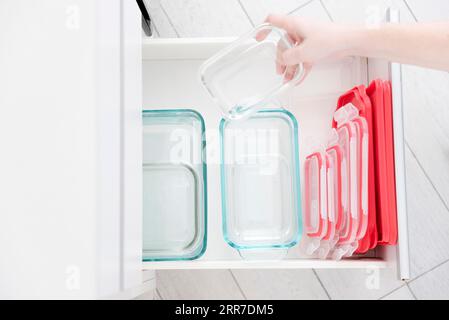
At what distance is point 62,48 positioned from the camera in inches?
23.8

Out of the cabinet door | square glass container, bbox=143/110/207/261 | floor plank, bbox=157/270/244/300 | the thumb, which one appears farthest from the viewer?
floor plank, bbox=157/270/244/300

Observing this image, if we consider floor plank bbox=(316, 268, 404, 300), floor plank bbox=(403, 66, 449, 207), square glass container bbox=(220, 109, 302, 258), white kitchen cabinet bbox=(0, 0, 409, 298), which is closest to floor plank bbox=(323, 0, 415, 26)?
floor plank bbox=(403, 66, 449, 207)

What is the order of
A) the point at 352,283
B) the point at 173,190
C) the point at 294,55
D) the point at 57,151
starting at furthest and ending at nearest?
the point at 352,283 < the point at 173,190 < the point at 294,55 < the point at 57,151

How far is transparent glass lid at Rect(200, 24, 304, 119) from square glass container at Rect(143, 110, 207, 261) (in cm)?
15

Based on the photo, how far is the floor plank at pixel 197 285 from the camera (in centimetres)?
132

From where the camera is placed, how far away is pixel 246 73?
37.4 inches

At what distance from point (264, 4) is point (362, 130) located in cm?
63

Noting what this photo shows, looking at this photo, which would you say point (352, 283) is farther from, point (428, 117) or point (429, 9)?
point (429, 9)

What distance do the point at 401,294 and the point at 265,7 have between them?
2.99 feet

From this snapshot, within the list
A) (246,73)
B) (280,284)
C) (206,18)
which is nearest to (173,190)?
(246,73)

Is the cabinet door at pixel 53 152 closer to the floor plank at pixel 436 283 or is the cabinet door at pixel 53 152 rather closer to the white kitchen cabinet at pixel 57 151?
the white kitchen cabinet at pixel 57 151

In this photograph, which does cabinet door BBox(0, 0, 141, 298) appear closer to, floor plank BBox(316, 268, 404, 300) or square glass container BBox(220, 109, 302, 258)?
square glass container BBox(220, 109, 302, 258)

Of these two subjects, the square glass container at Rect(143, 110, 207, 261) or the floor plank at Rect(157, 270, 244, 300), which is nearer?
the square glass container at Rect(143, 110, 207, 261)

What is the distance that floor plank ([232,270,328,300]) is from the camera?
1322mm
